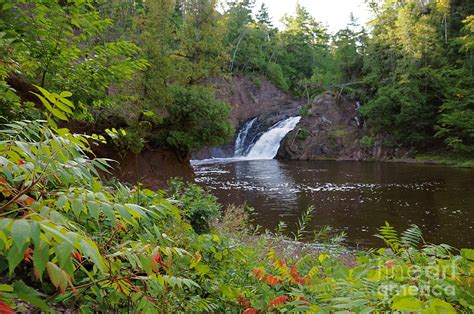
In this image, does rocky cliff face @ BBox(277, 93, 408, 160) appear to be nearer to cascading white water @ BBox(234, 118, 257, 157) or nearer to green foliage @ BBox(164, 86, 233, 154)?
cascading white water @ BBox(234, 118, 257, 157)

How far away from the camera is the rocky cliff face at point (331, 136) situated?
34812mm

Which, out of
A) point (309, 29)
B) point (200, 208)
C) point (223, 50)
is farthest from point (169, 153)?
point (309, 29)

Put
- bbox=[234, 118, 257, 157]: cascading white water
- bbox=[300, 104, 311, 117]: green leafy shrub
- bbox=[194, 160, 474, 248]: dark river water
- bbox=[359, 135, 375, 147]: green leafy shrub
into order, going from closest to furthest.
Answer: bbox=[194, 160, 474, 248]: dark river water
bbox=[359, 135, 375, 147]: green leafy shrub
bbox=[234, 118, 257, 157]: cascading white water
bbox=[300, 104, 311, 117]: green leafy shrub

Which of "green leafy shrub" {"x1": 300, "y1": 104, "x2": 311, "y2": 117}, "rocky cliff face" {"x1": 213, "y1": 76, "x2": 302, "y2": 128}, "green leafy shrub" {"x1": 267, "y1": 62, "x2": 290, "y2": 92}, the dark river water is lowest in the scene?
the dark river water

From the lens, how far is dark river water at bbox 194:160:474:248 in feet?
38.5

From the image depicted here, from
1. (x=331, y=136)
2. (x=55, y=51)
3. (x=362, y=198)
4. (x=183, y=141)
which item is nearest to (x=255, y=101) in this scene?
(x=331, y=136)

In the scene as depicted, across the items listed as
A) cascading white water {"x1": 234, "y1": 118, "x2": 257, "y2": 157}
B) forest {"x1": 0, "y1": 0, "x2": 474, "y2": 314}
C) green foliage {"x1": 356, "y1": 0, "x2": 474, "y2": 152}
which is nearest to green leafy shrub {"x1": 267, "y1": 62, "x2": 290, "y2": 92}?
forest {"x1": 0, "y1": 0, "x2": 474, "y2": 314}

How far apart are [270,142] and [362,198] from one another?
21.6 meters

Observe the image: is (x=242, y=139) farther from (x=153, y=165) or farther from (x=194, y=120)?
(x=153, y=165)

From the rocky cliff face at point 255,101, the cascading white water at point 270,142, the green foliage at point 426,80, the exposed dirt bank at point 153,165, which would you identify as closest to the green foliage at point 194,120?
the exposed dirt bank at point 153,165

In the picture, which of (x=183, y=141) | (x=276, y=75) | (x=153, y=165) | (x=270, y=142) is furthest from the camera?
(x=276, y=75)

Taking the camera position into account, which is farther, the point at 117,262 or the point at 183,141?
the point at 183,141

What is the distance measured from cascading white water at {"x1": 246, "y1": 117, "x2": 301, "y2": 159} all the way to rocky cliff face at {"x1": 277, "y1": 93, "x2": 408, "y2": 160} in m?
0.71

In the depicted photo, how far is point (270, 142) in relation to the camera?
37.1 m
